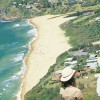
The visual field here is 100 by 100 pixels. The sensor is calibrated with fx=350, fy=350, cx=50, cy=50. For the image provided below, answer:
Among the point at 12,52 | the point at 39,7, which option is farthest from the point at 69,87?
the point at 39,7

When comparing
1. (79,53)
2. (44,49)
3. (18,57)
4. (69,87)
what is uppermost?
(69,87)

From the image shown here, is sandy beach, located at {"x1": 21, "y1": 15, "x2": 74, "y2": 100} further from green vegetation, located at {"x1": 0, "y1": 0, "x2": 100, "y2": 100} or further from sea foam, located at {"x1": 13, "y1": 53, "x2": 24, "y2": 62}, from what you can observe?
green vegetation, located at {"x1": 0, "y1": 0, "x2": 100, "y2": 100}

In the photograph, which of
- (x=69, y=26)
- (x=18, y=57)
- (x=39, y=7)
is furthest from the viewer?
(x=39, y=7)

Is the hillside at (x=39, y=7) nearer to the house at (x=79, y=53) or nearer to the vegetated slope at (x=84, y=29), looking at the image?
the vegetated slope at (x=84, y=29)

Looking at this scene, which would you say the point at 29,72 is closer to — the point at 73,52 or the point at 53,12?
the point at 73,52

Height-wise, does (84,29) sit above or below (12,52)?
above

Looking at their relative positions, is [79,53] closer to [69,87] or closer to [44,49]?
[44,49]

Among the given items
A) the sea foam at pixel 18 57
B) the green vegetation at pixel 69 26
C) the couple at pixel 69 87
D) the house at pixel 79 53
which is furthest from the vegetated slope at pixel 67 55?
the couple at pixel 69 87

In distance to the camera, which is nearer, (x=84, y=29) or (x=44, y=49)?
(x=44, y=49)
